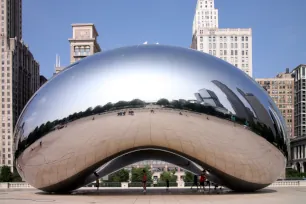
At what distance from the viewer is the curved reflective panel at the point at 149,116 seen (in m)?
14.8

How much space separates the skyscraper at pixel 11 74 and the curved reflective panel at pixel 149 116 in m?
109

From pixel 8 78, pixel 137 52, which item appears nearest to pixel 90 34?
pixel 8 78

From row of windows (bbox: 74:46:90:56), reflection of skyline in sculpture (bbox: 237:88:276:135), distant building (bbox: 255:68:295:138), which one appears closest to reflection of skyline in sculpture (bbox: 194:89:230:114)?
reflection of skyline in sculpture (bbox: 237:88:276:135)

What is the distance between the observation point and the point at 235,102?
49.9ft

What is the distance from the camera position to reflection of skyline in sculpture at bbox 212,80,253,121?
15.2m

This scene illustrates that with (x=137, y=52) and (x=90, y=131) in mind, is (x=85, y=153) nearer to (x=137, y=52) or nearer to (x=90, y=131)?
(x=90, y=131)

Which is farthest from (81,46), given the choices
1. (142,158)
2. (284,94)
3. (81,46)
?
(142,158)

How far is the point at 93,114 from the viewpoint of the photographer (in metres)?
14.8

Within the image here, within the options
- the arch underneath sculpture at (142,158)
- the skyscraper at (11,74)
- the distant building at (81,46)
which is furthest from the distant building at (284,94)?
the arch underneath sculpture at (142,158)

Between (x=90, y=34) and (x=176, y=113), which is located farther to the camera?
(x=90, y=34)

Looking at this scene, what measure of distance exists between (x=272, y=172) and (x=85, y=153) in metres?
7.20

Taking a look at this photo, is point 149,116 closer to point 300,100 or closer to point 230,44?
point 230,44

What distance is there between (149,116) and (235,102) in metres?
3.07

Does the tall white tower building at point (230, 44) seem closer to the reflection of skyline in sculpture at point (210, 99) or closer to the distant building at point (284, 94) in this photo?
the distant building at point (284, 94)
